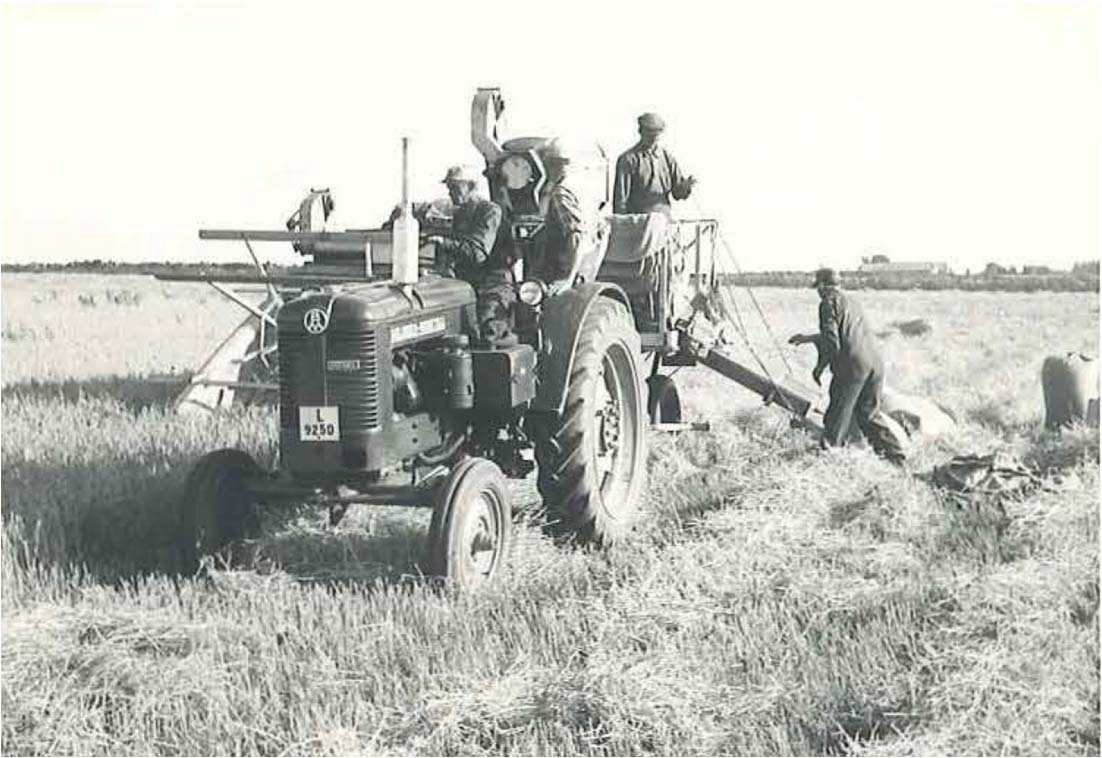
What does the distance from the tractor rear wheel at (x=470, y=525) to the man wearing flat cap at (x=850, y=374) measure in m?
3.73

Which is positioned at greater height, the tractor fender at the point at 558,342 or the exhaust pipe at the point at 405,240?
the exhaust pipe at the point at 405,240

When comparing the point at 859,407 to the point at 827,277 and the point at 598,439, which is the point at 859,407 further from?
the point at 598,439

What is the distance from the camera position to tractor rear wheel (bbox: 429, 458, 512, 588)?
5.13 metres

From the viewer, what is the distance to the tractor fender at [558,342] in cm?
610

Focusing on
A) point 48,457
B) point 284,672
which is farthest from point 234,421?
point 284,672

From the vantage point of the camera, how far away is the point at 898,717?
13.4ft

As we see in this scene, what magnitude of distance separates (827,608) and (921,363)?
1086 cm

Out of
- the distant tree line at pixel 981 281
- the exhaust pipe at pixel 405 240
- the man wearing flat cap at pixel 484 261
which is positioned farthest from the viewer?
the distant tree line at pixel 981 281

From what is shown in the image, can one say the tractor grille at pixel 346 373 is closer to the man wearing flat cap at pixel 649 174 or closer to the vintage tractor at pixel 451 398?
the vintage tractor at pixel 451 398

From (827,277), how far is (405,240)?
4.51m

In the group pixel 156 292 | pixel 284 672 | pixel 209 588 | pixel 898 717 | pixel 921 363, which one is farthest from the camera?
pixel 156 292

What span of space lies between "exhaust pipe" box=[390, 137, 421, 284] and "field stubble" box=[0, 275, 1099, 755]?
1.35 meters

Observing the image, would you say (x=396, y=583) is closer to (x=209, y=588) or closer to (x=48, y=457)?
(x=209, y=588)

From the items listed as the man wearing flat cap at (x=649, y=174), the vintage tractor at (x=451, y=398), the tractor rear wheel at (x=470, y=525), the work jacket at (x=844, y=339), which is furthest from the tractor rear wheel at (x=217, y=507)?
the man wearing flat cap at (x=649, y=174)
